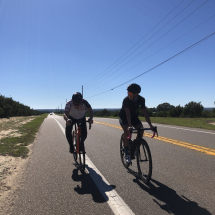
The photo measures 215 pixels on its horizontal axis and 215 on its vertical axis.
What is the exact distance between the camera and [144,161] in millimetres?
3811

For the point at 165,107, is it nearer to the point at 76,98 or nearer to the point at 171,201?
the point at 76,98

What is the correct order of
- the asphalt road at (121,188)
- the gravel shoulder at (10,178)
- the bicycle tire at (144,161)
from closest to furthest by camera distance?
the asphalt road at (121,188) → the gravel shoulder at (10,178) → the bicycle tire at (144,161)

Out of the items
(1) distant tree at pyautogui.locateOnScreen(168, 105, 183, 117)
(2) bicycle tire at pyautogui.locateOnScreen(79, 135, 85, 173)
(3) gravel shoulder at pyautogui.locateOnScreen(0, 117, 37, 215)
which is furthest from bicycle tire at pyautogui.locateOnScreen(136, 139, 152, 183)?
(1) distant tree at pyautogui.locateOnScreen(168, 105, 183, 117)

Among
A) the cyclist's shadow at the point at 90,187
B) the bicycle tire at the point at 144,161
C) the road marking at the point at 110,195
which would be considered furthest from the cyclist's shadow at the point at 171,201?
the cyclist's shadow at the point at 90,187

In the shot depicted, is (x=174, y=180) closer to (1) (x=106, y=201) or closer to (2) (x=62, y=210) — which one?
(1) (x=106, y=201)

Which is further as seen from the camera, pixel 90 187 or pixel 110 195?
pixel 90 187

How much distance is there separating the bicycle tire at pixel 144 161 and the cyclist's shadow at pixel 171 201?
0.16m

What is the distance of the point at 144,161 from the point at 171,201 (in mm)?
989

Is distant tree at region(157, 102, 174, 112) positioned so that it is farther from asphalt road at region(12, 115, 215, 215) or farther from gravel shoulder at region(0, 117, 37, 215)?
gravel shoulder at region(0, 117, 37, 215)

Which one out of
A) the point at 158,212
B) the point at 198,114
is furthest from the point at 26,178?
the point at 198,114

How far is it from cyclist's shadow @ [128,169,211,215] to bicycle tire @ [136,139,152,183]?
0.54 feet

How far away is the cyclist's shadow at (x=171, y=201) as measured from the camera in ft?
8.67

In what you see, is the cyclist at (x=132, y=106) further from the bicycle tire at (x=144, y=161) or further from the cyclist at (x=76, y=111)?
the cyclist at (x=76, y=111)

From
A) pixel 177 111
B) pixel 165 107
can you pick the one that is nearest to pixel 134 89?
pixel 177 111
